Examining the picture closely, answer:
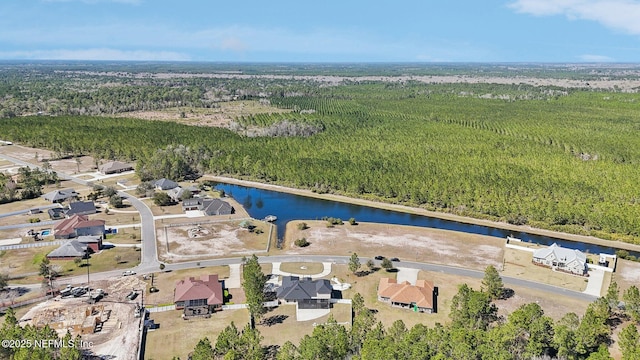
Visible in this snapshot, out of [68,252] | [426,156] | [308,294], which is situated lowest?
[68,252]

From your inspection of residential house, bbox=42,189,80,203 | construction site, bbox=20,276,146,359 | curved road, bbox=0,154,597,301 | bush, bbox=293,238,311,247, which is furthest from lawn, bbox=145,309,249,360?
residential house, bbox=42,189,80,203

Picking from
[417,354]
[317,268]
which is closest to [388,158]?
[317,268]

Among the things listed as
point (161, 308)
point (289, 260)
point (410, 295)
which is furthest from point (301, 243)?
point (161, 308)

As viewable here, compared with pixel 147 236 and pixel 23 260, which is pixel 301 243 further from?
pixel 23 260

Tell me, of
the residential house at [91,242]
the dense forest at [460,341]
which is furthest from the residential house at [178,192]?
the dense forest at [460,341]

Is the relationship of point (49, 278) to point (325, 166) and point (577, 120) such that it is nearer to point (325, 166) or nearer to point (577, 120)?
point (325, 166)

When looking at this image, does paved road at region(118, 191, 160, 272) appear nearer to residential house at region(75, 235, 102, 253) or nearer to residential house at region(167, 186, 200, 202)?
residential house at region(167, 186, 200, 202)

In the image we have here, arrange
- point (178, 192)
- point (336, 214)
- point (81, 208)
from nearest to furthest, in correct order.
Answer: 1. point (81, 208)
2. point (336, 214)
3. point (178, 192)
